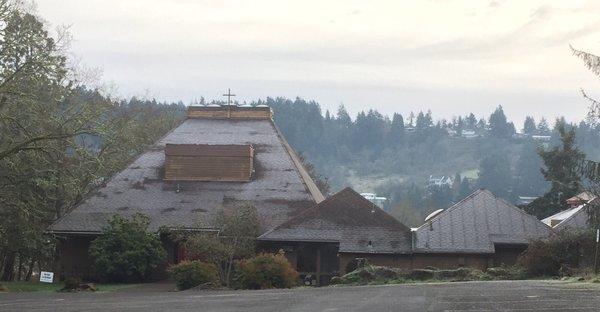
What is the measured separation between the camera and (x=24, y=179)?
1687 inches

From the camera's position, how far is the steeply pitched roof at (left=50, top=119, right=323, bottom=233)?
4922cm

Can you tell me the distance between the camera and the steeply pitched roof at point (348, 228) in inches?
1838

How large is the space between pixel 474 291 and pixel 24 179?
23620 millimetres

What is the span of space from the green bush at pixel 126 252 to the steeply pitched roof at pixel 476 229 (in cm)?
1195

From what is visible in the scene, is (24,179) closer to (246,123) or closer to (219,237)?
(219,237)

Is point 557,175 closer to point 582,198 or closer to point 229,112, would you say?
point 582,198

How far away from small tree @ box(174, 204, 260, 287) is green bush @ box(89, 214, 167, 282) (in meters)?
1.41

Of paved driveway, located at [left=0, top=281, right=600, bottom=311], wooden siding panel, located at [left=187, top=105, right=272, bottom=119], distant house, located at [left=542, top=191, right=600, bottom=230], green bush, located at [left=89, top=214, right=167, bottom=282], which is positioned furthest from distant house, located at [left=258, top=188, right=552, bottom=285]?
paved driveway, located at [left=0, top=281, right=600, bottom=311]

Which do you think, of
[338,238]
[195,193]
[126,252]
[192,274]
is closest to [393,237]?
[338,238]

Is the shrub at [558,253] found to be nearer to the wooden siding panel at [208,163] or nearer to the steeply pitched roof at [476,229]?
the steeply pitched roof at [476,229]

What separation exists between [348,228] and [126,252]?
10.3 m

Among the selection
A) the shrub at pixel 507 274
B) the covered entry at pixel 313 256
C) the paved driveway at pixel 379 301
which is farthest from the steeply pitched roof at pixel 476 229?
the paved driveway at pixel 379 301

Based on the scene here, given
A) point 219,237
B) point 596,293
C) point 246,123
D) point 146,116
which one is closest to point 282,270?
point 219,237

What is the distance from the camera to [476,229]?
156 ft
